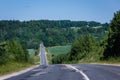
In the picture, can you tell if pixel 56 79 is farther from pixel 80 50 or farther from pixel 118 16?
pixel 80 50

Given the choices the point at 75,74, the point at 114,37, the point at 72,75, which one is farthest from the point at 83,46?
the point at 72,75

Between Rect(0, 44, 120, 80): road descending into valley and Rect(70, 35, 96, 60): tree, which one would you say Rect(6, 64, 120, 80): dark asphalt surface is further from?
Rect(70, 35, 96, 60): tree

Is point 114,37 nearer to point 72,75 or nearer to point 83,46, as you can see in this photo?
point 72,75

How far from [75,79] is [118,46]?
60446 mm

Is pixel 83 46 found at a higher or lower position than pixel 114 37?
lower

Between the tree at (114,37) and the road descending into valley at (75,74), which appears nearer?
the road descending into valley at (75,74)

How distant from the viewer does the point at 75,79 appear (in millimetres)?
24297

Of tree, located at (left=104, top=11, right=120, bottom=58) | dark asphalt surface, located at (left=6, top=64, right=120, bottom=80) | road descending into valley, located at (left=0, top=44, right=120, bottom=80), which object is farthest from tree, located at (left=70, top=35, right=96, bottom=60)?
dark asphalt surface, located at (left=6, top=64, right=120, bottom=80)

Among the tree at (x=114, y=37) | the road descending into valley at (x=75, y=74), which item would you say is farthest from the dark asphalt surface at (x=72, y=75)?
the tree at (x=114, y=37)

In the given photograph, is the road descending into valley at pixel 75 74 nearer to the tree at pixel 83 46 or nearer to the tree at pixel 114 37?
the tree at pixel 114 37

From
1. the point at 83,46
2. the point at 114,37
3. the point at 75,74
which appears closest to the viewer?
the point at 75,74

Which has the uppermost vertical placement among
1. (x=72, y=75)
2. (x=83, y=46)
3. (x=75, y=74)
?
(x=72, y=75)

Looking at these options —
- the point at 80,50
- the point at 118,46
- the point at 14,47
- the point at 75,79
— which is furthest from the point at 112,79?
the point at 80,50

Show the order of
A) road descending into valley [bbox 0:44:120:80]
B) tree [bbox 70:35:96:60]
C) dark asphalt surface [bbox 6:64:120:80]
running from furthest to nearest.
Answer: tree [bbox 70:35:96:60] → road descending into valley [bbox 0:44:120:80] → dark asphalt surface [bbox 6:64:120:80]
